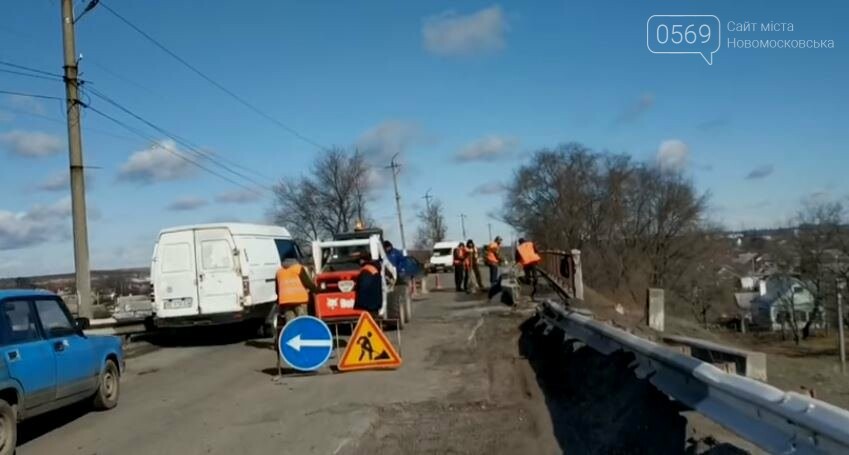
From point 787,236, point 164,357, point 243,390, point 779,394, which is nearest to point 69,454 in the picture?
point 243,390

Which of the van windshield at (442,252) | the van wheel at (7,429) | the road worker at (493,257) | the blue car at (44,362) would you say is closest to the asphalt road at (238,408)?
the blue car at (44,362)

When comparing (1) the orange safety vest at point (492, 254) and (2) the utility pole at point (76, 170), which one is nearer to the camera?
(2) the utility pole at point (76, 170)

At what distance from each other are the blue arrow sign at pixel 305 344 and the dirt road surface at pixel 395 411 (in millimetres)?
289

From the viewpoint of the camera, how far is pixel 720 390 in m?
5.57

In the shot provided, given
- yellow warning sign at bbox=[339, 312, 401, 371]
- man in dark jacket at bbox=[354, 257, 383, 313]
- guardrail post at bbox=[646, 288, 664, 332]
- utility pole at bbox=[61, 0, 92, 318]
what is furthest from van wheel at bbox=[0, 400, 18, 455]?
guardrail post at bbox=[646, 288, 664, 332]

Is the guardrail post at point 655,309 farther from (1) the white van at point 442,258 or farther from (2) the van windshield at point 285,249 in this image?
(1) the white van at point 442,258

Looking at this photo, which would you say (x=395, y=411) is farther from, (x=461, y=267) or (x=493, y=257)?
(x=461, y=267)

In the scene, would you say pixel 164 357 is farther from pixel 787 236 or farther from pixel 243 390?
pixel 787 236

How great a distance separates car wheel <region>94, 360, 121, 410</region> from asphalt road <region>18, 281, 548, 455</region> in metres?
0.14

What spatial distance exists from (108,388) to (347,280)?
6.45 metres

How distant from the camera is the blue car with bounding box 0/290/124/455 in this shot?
319 inches

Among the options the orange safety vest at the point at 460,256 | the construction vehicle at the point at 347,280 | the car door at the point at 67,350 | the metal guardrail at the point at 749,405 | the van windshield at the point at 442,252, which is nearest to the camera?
the metal guardrail at the point at 749,405

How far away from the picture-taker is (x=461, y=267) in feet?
103

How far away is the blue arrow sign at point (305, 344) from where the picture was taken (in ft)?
39.1
